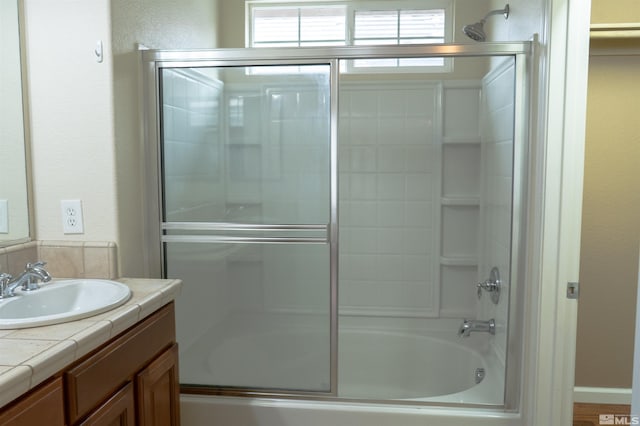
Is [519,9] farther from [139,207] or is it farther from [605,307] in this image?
[139,207]

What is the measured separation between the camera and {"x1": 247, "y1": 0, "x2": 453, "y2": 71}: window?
326 cm

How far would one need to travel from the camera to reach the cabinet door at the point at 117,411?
1.38 m

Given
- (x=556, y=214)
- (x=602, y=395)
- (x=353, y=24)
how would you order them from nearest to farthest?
1. (x=556, y=214)
2. (x=602, y=395)
3. (x=353, y=24)

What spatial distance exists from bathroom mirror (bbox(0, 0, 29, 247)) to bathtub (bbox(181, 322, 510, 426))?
103 cm

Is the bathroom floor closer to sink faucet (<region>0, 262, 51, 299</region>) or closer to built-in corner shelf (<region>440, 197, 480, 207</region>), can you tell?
built-in corner shelf (<region>440, 197, 480, 207</region>)

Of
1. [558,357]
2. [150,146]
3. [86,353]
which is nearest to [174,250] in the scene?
[150,146]

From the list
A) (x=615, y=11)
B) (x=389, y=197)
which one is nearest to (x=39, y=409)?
(x=389, y=197)

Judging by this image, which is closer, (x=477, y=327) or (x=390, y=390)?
(x=477, y=327)

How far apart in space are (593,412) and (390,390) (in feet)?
3.59

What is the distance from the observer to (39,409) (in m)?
1.15

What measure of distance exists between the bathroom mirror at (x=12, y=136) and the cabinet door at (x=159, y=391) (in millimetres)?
730

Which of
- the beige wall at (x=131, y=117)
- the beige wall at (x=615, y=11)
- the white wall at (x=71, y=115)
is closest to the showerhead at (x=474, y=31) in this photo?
the beige wall at (x=615, y=11)

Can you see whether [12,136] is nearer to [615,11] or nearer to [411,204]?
[411,204]

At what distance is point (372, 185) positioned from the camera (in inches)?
126
